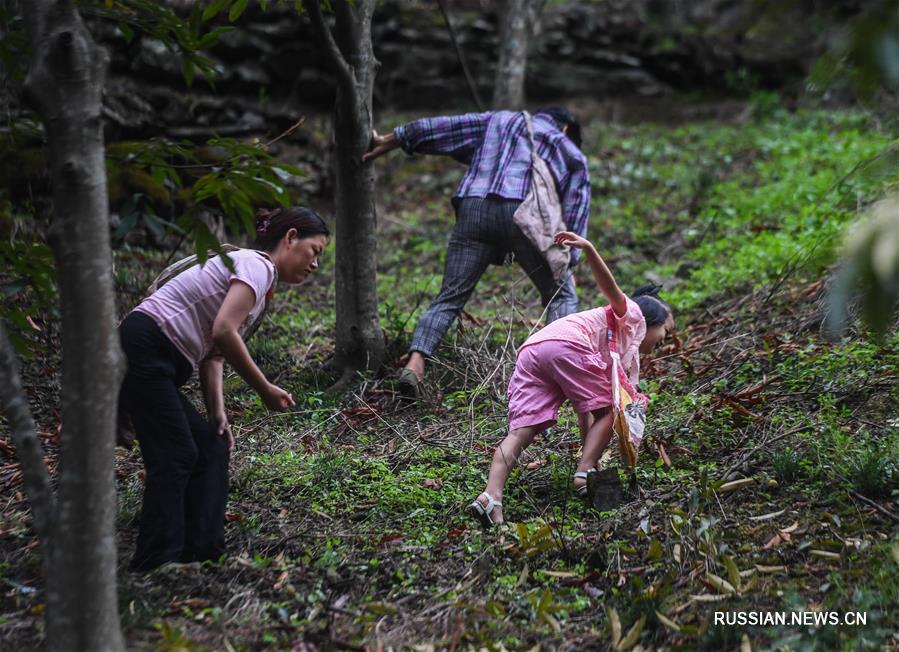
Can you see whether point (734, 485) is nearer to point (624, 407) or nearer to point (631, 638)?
point (624, 407)

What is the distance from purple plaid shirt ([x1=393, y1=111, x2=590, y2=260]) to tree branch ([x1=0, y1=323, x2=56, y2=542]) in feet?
10.6

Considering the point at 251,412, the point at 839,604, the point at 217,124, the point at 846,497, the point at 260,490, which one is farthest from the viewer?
the point at 217,124

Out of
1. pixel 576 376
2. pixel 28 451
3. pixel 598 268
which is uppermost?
pixel 598 268

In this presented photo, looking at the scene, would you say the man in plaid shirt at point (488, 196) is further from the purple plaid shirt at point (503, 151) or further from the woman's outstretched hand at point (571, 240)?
the woman's outstretched hand at point (571, 240)

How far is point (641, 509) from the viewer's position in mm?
3574

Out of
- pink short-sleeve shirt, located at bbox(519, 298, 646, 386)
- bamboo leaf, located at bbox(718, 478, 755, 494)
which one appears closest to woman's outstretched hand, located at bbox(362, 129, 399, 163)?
pink short-sleeve shirt, located at bbox(519, 298, 646, 386)

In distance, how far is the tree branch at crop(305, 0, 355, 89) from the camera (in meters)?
4.39

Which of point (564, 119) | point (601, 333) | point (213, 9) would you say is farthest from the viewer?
point (564, 119)

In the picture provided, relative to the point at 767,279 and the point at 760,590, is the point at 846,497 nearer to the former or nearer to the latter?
the point at 760,590

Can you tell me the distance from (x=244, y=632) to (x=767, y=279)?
4899 millimetres

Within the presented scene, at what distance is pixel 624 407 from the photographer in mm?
3674

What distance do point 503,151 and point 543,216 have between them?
508mm

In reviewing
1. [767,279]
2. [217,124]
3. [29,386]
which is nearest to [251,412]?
[29,386]

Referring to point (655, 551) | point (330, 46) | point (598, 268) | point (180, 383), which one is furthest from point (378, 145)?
point (655, 551)
